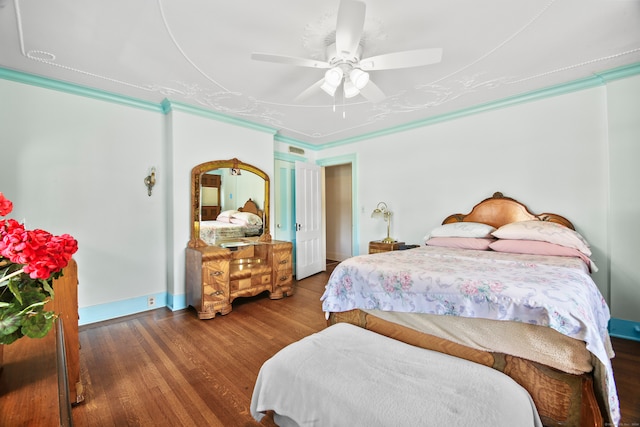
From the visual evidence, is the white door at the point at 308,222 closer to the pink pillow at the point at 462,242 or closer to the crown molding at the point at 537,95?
the crown molding at the point at 537,95

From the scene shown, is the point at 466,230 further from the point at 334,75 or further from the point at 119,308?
the point at 119,308

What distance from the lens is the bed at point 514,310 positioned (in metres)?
1.32

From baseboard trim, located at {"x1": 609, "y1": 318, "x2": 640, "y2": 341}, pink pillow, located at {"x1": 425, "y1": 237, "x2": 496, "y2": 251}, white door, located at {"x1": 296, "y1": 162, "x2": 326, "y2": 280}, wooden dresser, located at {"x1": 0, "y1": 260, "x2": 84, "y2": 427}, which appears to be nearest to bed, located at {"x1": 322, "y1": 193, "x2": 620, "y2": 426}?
pink pillow, located at {"x1": 425, "y1": 237, "x2": 496, "y2": 251}

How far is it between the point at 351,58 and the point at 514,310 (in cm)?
191

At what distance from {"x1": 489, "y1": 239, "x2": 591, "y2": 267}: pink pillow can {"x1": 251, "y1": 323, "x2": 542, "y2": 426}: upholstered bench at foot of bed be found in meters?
1.72

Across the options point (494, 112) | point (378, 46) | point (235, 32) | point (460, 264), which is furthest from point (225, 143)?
point (494, 112)

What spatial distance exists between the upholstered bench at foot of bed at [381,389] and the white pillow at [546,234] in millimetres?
1826

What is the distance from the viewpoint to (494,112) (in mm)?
3357

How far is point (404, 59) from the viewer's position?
188 centimetres

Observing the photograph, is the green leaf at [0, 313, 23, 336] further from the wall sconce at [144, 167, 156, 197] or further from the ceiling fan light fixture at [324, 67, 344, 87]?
the wall sconce at [144, 167, 156, 197]

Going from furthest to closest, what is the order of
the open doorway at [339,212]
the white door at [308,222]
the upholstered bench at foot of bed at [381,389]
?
the open doorway at [339,212]
the white door at [308,222]
the upholstered bench at foot of bed at [381,389]

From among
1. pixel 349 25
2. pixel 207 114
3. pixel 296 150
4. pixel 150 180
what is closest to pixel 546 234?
Answer: pixel 349 25

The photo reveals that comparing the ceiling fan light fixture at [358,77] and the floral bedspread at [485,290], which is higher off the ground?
the ceiling fan light fixture at [358,77]

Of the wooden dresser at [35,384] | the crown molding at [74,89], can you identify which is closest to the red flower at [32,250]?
the wooden dresser at [35,384]
